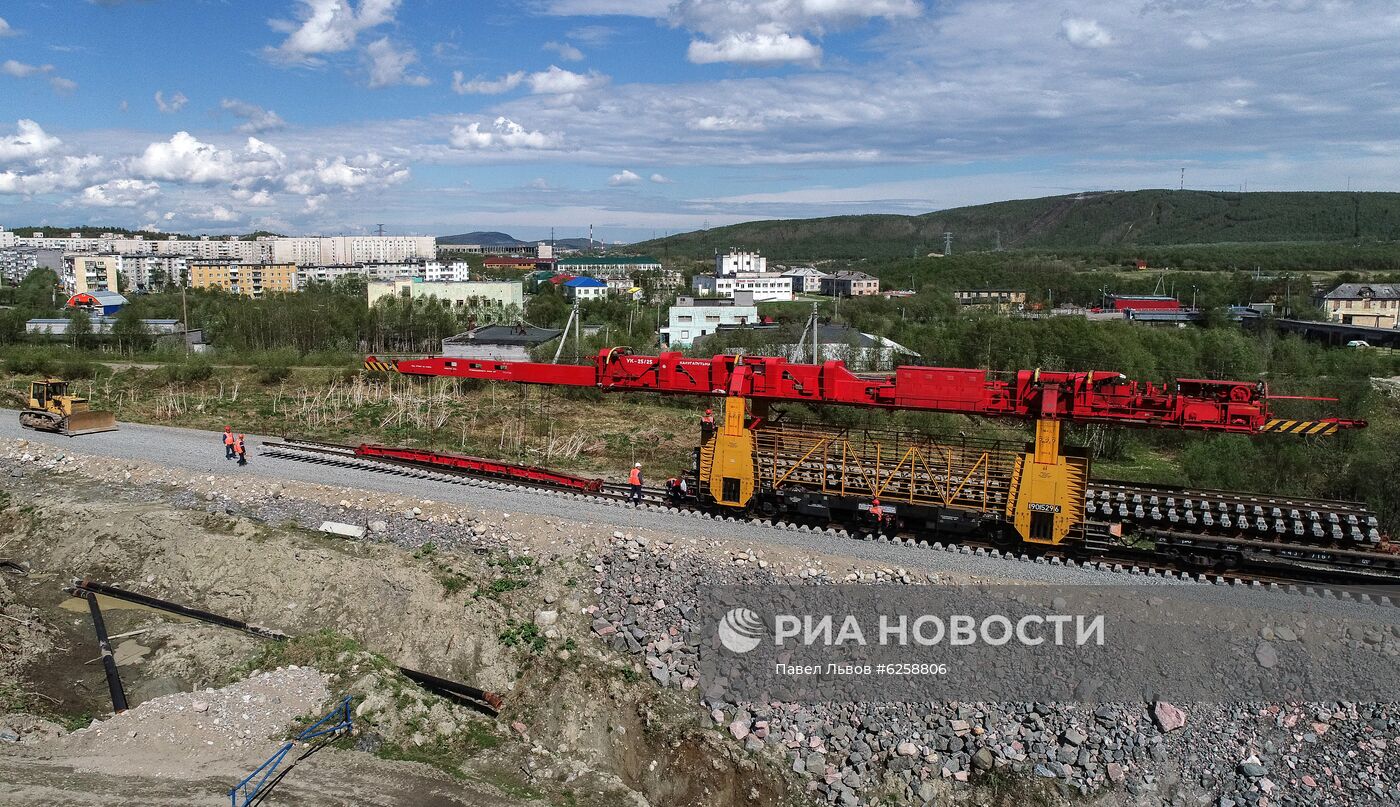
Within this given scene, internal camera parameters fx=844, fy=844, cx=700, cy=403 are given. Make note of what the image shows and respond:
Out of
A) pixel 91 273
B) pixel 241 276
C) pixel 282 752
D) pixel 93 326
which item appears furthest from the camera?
pixel 241 276

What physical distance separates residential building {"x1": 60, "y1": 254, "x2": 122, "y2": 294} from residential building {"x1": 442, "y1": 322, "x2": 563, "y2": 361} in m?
89.5

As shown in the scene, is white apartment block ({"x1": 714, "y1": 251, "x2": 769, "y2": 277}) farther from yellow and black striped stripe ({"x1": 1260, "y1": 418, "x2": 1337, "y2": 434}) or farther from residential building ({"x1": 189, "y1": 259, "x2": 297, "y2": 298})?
yellow and black striped stripe ({"x1": 1260, "y1": 418, "x2": 1337, "y2": 434})

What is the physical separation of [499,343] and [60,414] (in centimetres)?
2817

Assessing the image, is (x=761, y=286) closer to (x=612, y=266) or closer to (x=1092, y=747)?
(x=612, y=266)

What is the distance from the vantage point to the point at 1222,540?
15.7m

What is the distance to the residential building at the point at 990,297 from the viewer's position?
309 ft

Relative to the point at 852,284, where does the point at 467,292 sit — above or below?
below

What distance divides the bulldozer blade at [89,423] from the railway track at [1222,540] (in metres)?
20.7

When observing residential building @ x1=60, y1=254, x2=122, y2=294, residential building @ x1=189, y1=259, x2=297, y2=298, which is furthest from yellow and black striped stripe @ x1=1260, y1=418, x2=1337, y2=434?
residential building @ x1=60, y1=254, x2=122, y2=294

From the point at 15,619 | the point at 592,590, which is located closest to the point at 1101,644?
the point at 592,590

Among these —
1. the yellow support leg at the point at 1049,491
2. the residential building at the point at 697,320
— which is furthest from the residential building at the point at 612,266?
the yellow support leg at the point at 1049,491

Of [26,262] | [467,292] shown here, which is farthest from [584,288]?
[26,262]

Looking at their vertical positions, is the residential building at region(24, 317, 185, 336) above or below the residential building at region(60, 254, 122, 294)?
below

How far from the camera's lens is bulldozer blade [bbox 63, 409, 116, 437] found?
27297 millimetres
